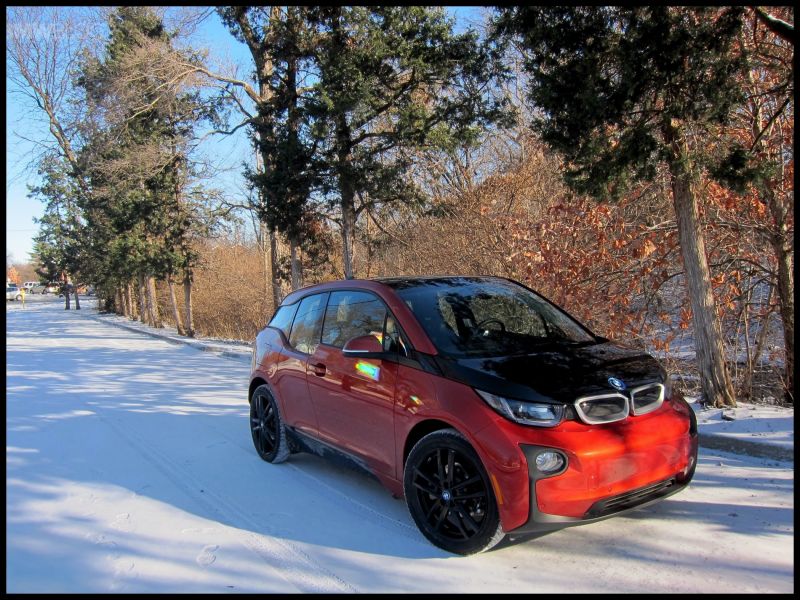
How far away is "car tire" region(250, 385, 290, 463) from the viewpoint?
527 centimetres

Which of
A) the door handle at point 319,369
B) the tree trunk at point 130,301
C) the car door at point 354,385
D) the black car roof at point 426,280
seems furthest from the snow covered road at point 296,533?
the tree trunk at point 130,301

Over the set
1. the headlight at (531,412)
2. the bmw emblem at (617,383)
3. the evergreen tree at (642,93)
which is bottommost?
the headlight at (531,412)

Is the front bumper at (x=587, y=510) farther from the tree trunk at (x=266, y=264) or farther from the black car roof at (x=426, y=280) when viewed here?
the tree trunk at (x=266, y=264)

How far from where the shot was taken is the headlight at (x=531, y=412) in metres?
3.24

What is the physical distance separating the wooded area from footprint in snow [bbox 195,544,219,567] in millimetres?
5271

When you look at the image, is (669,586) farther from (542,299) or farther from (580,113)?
(580,113)

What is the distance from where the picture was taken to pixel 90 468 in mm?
5449

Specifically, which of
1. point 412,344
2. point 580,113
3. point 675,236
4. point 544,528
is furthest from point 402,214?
point 544,528

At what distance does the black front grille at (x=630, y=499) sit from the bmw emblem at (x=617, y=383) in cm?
60

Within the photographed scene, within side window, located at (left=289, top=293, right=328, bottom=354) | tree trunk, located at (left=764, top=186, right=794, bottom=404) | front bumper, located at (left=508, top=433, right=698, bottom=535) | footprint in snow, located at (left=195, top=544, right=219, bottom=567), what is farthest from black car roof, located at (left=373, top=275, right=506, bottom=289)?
tree trunk, located at (left=764, top=186, right=794, bottom=404)

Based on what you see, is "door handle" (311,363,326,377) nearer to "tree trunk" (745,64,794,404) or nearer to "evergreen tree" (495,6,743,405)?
"evergreen tree" (495,6,743,405)

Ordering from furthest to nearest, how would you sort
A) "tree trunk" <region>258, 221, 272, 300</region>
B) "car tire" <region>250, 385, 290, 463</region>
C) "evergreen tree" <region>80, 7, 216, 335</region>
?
"tree trunk" <region>258, 221, 272, 300</region>, "evergreen tree" <region>80, 7, 216, 335</region>, "car tire" <region>250, 385, 290, 463</region>

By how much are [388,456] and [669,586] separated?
5.96 ft

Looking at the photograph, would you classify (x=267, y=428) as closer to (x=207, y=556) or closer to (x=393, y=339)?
(x=207, y=556)
